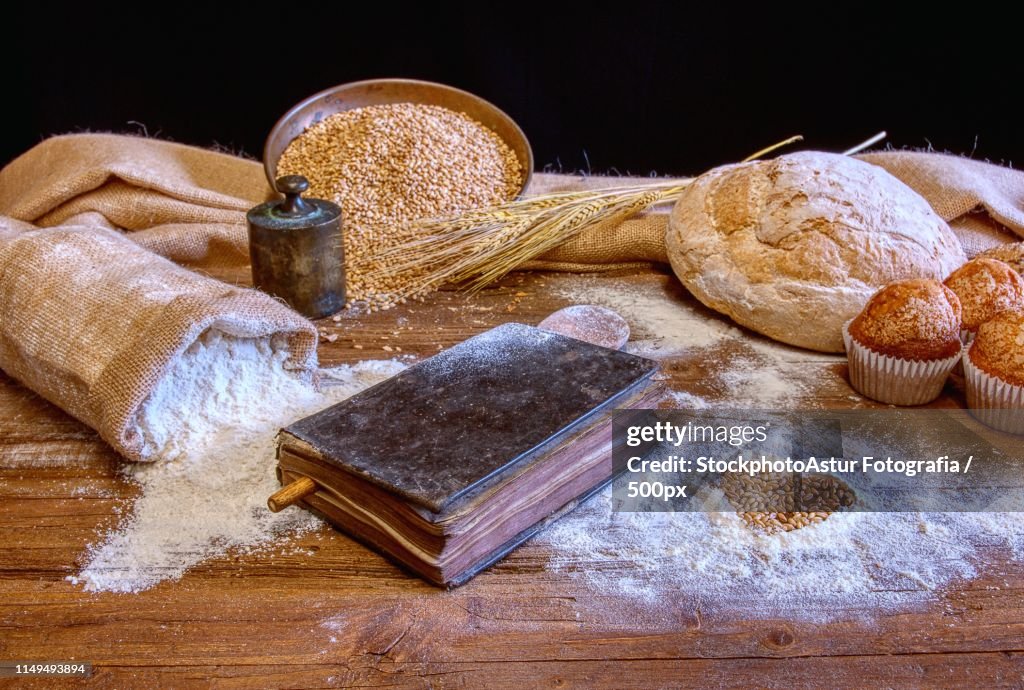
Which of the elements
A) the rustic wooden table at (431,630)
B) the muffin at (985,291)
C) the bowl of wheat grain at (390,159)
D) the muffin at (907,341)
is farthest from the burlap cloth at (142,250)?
Result: the muffin at (907,341)

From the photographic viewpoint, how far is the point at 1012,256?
2.43m

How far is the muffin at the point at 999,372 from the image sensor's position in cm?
198

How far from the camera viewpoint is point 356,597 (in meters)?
1.56

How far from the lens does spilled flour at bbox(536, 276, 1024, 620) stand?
158 cm

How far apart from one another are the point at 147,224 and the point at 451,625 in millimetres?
1892

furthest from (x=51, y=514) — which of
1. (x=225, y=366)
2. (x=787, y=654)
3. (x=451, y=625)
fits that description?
(x=787, y=654)

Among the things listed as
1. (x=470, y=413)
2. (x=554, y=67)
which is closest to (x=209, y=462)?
(x=470, y=413)

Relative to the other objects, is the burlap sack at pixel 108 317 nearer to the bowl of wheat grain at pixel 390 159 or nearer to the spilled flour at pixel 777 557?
the bowl of wheat grain at pixel 390 159

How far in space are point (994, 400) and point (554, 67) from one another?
2360mm

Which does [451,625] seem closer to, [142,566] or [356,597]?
[356,597]

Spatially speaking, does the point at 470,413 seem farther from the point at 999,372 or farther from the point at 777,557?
the point at 999,372

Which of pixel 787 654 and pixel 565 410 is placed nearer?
pixel 787 654

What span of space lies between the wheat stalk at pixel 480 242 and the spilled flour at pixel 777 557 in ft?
3.51

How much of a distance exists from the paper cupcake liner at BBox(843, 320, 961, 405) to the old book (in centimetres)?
57
